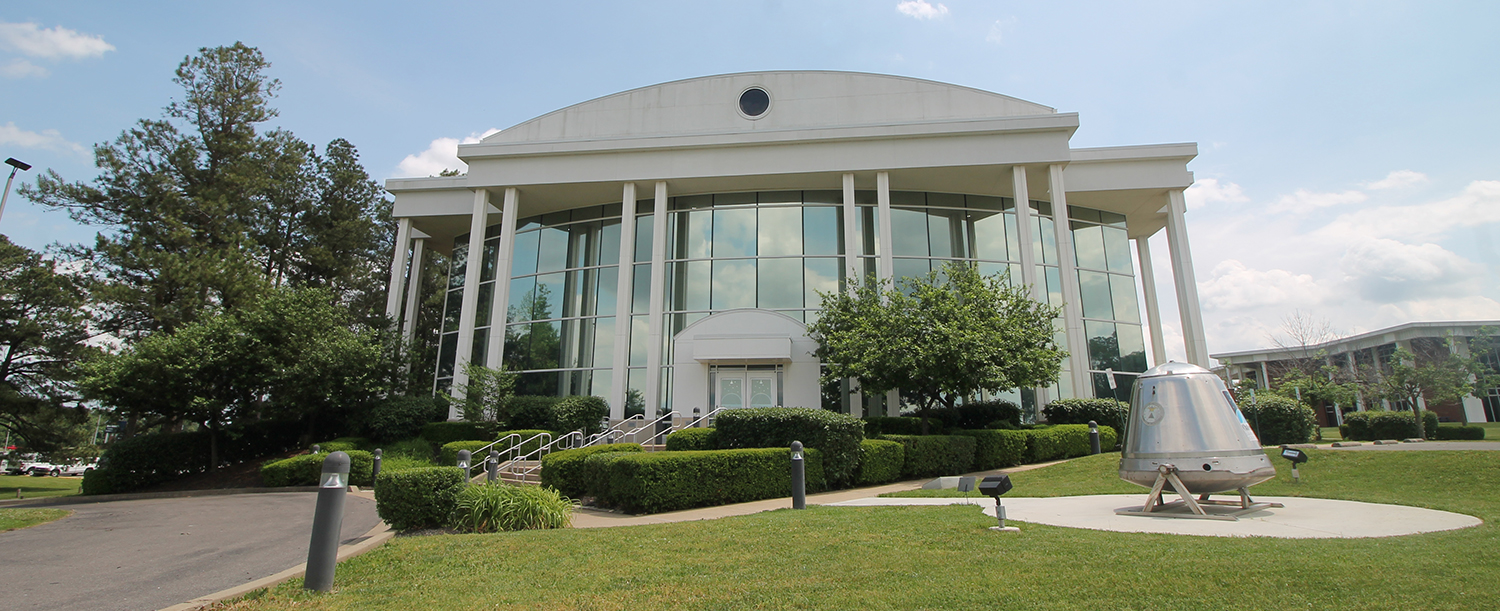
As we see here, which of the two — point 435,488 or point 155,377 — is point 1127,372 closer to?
point 435,488

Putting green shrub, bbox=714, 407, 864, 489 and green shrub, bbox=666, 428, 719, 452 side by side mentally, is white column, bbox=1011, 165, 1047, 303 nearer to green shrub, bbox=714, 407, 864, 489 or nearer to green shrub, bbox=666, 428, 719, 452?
green shrub, bbox=714, 407, 864, 489

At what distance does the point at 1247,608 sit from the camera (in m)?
4.47

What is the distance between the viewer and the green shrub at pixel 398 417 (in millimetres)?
23938

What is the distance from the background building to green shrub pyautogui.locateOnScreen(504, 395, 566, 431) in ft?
109

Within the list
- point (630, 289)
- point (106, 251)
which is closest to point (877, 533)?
point (630, 289)

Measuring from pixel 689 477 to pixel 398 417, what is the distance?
52.1ft

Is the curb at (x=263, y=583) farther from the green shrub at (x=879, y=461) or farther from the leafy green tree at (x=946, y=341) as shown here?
the leafy green tree at (x=946, y=341)

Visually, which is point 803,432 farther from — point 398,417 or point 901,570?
point 398,417

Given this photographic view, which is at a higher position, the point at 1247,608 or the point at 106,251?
the point at 106,251

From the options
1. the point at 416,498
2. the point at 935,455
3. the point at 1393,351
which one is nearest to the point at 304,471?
the point at 416,498

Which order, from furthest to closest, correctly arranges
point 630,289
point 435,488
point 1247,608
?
point 630,289, point 435,488, point 1247,608

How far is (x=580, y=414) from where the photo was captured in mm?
23156

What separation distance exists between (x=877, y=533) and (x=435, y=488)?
20.0 ft

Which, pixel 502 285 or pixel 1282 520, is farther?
pixel 502 285
